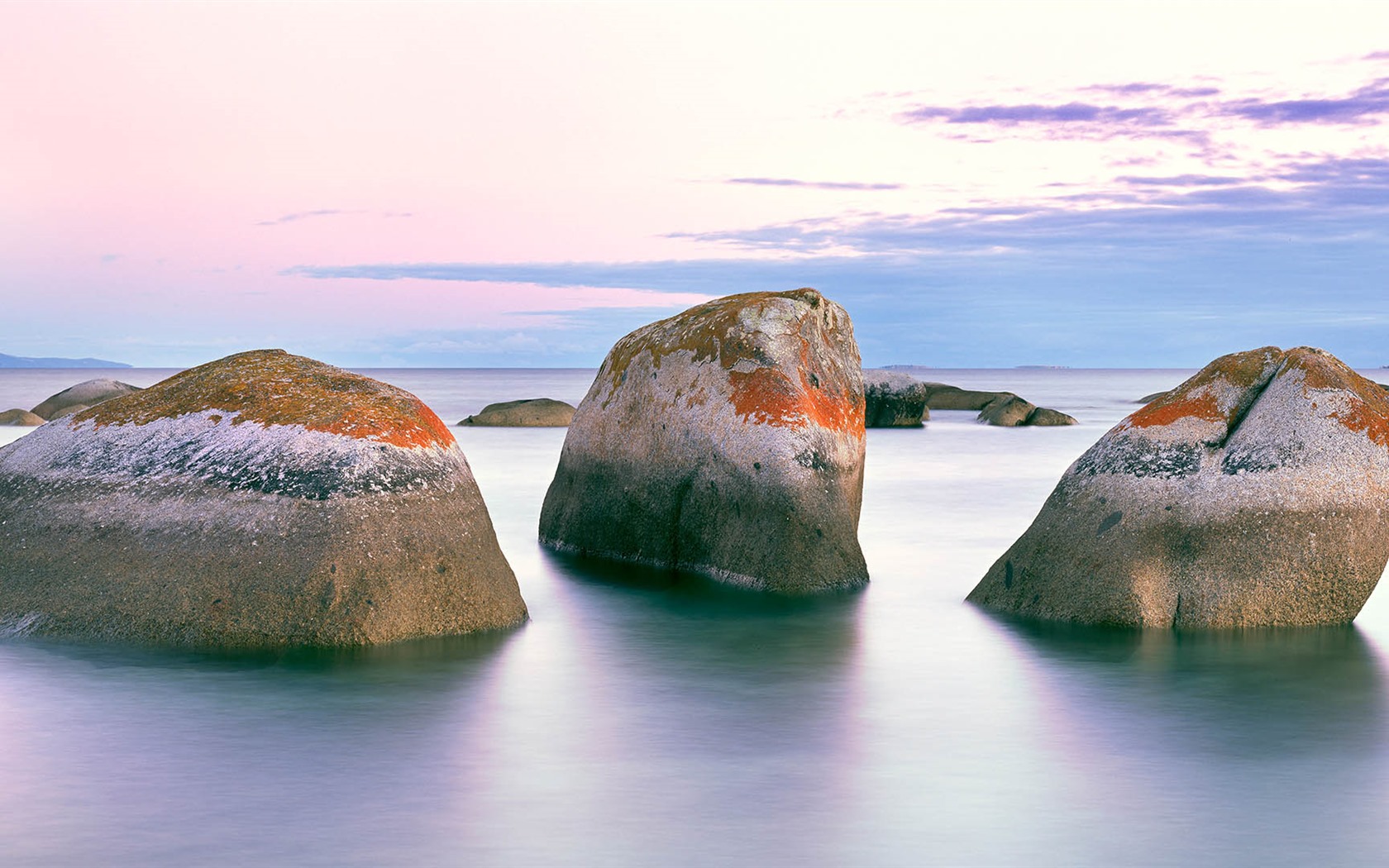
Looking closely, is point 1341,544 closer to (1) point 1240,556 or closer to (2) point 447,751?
(1) point 1240,556

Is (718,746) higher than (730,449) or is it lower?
lower

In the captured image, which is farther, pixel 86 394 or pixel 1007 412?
pixel 1007 412

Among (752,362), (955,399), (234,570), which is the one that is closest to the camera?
(234,570)

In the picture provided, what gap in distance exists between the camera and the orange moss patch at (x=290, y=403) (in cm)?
1050

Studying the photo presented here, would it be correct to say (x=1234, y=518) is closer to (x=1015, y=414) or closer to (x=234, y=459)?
(x=234, y=459)

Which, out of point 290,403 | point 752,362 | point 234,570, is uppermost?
point 752,362

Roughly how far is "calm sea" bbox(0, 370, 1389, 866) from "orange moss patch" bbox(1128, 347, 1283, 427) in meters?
1.89

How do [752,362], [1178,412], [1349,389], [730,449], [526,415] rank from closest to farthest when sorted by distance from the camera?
[1349,389], [1178,412], [730,449], [752,362], [526,415]

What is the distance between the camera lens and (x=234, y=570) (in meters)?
9.73

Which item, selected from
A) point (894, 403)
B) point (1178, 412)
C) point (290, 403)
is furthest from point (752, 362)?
point (894, 403)

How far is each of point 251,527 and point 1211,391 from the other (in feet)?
24.8

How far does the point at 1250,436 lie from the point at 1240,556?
39.0 inches

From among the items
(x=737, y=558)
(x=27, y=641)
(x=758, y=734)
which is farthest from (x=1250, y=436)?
(x=27, y=641)

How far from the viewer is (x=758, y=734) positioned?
795 cm
